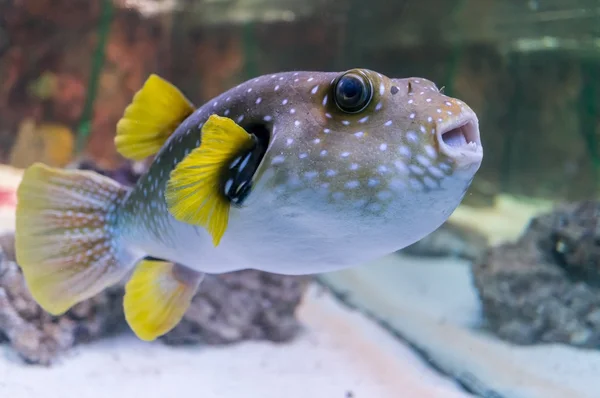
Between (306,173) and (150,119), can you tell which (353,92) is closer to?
(306,173)

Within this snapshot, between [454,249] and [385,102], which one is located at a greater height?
[385,102]

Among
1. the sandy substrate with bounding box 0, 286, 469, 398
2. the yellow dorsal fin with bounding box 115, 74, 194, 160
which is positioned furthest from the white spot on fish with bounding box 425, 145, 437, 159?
the sandy substrate with bounding box 0, 286, 469, 398

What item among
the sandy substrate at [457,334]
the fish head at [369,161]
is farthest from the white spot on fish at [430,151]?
the sandy substrate at [457,334]

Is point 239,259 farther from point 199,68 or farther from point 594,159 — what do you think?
point 594,159

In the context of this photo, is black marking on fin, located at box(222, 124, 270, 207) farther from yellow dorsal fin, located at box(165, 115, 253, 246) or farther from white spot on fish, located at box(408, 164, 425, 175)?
white spot on fish, located at box(408, 164, 425, 175)

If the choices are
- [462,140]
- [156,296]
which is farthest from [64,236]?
[462,140]

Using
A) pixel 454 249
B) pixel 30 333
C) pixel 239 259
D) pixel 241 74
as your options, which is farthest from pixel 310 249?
pixel 241 74
